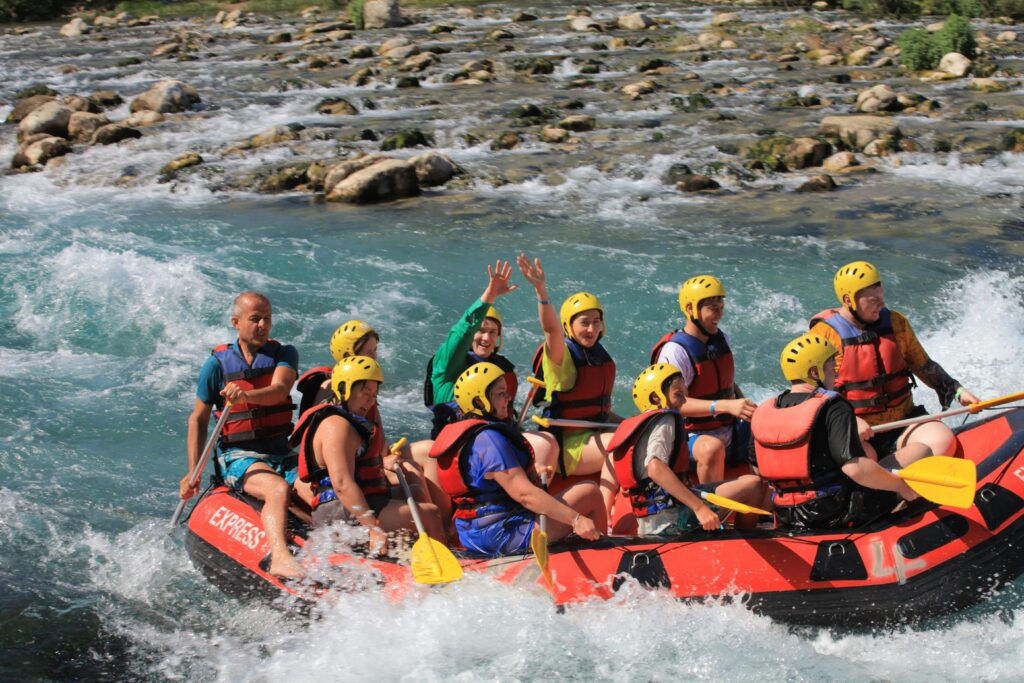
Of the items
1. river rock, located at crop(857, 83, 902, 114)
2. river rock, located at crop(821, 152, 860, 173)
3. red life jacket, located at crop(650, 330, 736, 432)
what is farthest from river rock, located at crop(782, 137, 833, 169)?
red life jacket, located at crop(650, 330, 736, 432)

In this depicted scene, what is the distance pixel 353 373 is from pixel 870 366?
265 cm

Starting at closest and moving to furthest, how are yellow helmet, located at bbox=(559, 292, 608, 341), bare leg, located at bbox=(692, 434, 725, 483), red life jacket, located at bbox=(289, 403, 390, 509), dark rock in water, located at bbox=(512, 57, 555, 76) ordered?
red life jacket, located at bbox=(289, 403, 390, 509) < bare leg, located at bbox=(692, 434, 725, 483) < yellow helmet, located at bbox=(559, 292, 608, 341) < dark rock in water, located at bbox=(512, 57, 555, 76)

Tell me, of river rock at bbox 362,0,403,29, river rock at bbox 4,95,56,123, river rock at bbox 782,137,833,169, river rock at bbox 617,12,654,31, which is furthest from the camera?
river rock at bbox 362,0,403,29

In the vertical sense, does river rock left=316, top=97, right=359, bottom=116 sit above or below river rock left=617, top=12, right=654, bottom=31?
below

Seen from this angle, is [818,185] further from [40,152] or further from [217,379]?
[40,152]

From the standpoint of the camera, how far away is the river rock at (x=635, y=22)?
25.4m

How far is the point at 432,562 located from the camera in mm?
5023

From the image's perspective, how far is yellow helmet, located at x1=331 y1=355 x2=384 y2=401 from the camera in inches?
208

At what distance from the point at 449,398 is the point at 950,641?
8.68ft

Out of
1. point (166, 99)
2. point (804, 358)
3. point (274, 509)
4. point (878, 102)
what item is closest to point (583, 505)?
point (804, 358)

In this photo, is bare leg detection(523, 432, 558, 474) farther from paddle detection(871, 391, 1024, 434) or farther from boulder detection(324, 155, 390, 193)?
boulder detection(324, 155, 390, 193)

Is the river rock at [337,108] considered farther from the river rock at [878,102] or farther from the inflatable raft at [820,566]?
the inflatable raft at [820,566]

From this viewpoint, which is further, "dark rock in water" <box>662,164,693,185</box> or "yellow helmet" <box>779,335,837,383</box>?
"dark rock in water" <box>662,164,693,185</box>

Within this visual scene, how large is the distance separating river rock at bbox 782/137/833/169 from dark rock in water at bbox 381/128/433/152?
509 cm
